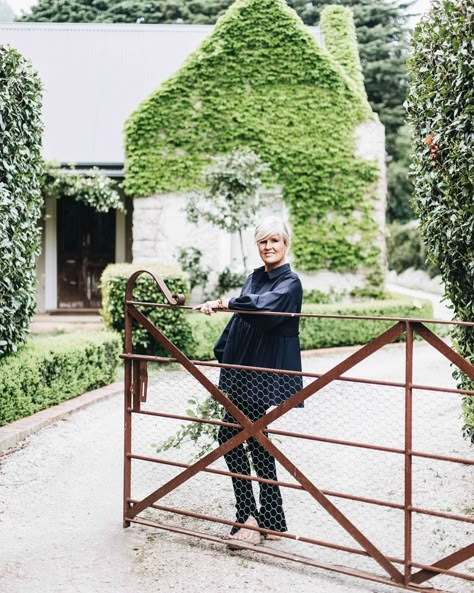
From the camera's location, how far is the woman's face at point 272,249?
4.74 meters

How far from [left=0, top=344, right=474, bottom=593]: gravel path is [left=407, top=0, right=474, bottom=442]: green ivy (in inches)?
38.9

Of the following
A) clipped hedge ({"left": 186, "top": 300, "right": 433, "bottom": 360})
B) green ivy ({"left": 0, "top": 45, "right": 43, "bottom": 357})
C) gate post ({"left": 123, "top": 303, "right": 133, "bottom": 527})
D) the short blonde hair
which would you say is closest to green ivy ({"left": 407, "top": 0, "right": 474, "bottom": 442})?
the short blonde hair

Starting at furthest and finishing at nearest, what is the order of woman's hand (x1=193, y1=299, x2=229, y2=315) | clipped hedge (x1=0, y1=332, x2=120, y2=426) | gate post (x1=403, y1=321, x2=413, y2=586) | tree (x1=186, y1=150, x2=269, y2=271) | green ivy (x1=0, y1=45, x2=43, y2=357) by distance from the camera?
1. tree (x1=186, y1=150, x2=269, y2=271)
2. clipped hedge (x1=0, y1=332, x2=120, y2=426)
3. green ivy (x1=0, y1=45, x2=43, y2=357)
4. woman's hand (x1=193, y1=299, x2=229, y2=315)
5. gate post (x1=403, y1=321, x2=413, y2=586)

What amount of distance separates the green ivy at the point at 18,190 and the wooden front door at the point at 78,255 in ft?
31.0

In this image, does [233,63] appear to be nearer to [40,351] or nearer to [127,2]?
[40,351]

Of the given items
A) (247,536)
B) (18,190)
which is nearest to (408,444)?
(247,536)

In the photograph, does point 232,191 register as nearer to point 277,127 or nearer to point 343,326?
point 277,127

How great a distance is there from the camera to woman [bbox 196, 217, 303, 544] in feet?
15.4

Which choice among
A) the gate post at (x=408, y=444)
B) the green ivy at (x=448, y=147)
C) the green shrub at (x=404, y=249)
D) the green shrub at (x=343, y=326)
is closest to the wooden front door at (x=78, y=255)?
the green shrub at (x=343, y=326)

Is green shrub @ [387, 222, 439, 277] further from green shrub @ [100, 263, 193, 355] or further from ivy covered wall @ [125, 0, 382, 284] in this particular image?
green shrub @ [100, 263, 193, 355]

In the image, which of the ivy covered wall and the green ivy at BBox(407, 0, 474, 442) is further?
the ivy covered wall

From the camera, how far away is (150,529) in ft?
16.5

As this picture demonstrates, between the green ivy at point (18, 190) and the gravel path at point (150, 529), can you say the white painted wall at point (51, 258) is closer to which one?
the gravel path at point (150, 529)

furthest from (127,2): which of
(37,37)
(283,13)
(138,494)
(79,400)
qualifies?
(138,494)
